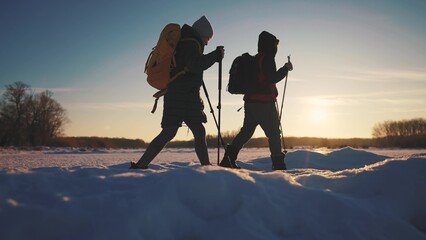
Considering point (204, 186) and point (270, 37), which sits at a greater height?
point (270, 37)

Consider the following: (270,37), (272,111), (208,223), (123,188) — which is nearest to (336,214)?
(208,223)

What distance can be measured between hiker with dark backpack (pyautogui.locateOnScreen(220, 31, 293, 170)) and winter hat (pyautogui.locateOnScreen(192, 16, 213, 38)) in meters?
0.94

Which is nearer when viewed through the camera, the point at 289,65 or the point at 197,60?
the point at 197,60

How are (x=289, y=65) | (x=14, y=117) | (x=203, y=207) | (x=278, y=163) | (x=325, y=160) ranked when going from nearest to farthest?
(x=203, y=207), (x=278, y=163), (x=289, y=65), (x=325, y=160), (x=14, y=117)

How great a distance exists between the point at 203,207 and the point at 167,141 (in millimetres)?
2197

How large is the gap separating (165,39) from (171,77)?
0.45 meters

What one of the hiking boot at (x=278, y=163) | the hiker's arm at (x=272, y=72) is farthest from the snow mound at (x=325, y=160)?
the hiker's arm at (x=272, y=72)

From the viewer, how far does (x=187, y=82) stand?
3.94m

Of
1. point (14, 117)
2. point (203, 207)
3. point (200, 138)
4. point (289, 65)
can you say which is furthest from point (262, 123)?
point (14, 117)

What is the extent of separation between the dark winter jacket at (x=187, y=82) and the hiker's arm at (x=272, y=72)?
3.67 ft

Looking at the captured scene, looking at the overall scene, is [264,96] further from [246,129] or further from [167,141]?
[167,141]

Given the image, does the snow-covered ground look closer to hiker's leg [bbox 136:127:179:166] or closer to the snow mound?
hiker's leg [bbox 136:127:179:166]

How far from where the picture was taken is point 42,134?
144 feet

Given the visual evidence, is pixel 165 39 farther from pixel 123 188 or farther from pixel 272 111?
pixel 123 188
